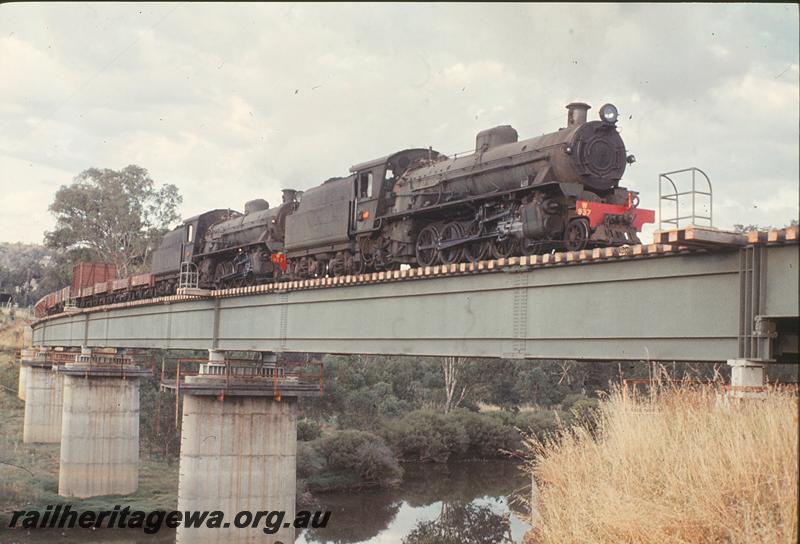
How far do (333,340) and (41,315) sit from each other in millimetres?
41445

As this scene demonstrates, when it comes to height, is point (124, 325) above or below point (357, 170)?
below

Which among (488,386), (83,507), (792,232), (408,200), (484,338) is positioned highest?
(408,200)

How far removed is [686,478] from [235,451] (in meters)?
14.1

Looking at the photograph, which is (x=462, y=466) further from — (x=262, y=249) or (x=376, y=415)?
(x=262, y=249)

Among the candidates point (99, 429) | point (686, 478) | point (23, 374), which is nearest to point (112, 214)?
point (23, 374)

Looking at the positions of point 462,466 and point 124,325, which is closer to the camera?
point 124,325

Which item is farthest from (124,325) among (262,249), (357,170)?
(357,170)

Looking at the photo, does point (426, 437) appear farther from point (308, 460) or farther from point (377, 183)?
point (377, 183)

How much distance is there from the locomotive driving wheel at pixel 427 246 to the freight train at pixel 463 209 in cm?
3

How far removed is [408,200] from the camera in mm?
18875

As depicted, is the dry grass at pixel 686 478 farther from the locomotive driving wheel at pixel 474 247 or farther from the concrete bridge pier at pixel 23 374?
the concrete bridge pier at pixel 23 374

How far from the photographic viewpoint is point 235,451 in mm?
21016

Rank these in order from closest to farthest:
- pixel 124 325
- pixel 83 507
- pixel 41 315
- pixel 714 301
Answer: pixel 714 301 → pixel 83 507 → pixel 124 325 → pixel 41 315

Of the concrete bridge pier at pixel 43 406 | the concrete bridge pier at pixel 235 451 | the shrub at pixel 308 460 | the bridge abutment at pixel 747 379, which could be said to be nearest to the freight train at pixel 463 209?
the concrete bridge pier at pixel 235 451
